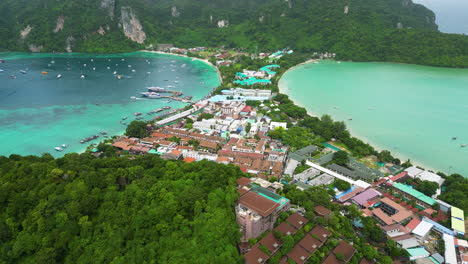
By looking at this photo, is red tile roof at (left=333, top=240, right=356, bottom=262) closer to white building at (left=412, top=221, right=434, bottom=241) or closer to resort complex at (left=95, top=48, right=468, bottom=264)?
resort complex at (left=95, top=48, right=468, bottom=264)

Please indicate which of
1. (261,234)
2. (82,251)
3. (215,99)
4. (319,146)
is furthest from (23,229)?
(215,99)

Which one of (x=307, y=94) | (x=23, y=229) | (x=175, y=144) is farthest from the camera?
(x=307, y=94)

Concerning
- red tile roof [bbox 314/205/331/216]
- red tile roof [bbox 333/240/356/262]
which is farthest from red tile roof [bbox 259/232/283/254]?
red tile roof [bbox 314/205/331/216]

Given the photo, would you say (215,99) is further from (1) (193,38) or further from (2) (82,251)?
(1) (193,38)

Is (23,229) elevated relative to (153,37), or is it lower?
lower

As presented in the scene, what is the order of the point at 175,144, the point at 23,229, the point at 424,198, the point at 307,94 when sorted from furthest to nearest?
the point at 307,94, the point at 175,144, the point at 424,198, the point at 23,229

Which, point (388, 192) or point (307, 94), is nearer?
point (388, 192)
